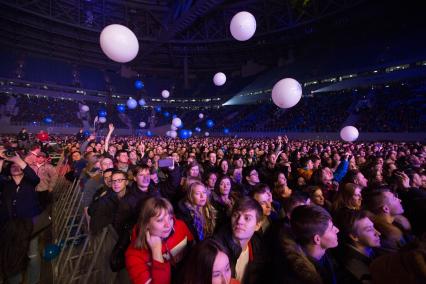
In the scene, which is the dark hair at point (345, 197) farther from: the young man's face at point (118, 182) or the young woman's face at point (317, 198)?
the young man's face at point (118, 182)

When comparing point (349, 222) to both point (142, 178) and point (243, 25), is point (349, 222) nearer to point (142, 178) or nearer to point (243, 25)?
point (142, 178)

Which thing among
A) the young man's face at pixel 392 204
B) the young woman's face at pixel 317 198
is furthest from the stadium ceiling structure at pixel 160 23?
the young man's face at pixel 392 204

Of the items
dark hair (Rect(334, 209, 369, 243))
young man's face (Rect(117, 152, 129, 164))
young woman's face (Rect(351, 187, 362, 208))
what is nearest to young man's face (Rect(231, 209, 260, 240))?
dark hair (Rect(334, 209, 369, 243))

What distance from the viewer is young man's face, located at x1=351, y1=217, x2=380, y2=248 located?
85.4 inches

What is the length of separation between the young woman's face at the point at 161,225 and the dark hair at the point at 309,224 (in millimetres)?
1050

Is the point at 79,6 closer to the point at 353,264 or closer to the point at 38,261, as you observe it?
the point at 38,261

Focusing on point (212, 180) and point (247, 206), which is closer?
point (247, 206)

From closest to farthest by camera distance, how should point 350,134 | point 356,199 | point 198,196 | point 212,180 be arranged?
point 198,196
point 356,199
point 212,180
point 350,134

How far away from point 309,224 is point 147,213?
4.30ft

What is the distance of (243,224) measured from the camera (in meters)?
2.16

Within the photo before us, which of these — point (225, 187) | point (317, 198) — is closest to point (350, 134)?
point (317, 198)

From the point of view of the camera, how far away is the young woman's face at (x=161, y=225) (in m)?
1.91

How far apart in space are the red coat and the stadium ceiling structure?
657 inches

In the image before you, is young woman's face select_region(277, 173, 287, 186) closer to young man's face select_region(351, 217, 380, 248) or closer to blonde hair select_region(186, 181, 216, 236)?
blonde hair select_region(186, 181, 216, 236)
